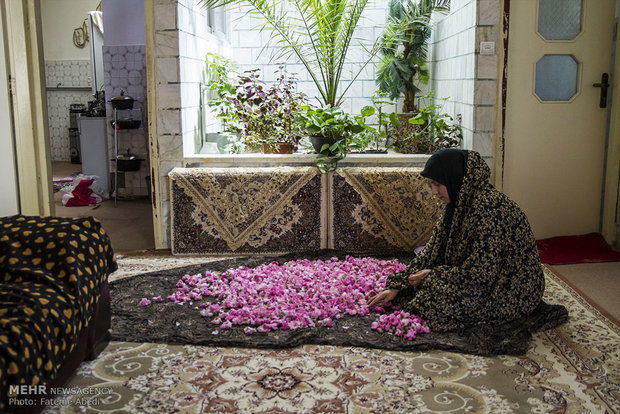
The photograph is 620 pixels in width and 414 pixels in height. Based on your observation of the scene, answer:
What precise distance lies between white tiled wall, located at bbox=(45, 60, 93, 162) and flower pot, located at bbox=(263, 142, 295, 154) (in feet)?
22.5

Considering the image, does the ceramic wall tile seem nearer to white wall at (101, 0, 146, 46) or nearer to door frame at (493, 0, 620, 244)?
white wall at (101, 0, 146, 46)

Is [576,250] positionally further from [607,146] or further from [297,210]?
Answer: [297,210]

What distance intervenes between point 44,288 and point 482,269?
2179 millimetres

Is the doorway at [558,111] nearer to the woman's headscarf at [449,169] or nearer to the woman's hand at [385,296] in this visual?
the woman's headscarf at [449,169]

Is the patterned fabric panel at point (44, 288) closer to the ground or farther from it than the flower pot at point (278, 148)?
closer to the ground

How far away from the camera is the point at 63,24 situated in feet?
36.7

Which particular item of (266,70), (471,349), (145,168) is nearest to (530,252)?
(471,349)

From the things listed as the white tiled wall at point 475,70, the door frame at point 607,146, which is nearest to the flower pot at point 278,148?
the white tiled wall at point 475,70

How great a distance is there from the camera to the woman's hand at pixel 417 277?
12.1 feet

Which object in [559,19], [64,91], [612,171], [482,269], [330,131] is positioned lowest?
[482,269]

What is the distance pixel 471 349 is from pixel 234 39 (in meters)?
4.99

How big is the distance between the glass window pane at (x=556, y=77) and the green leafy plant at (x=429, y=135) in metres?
0.75

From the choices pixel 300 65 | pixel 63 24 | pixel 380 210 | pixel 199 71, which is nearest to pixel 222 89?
pixel 199 71

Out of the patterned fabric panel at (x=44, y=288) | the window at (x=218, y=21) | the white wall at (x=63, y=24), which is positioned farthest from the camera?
the white wall at (x=63, y=24)
